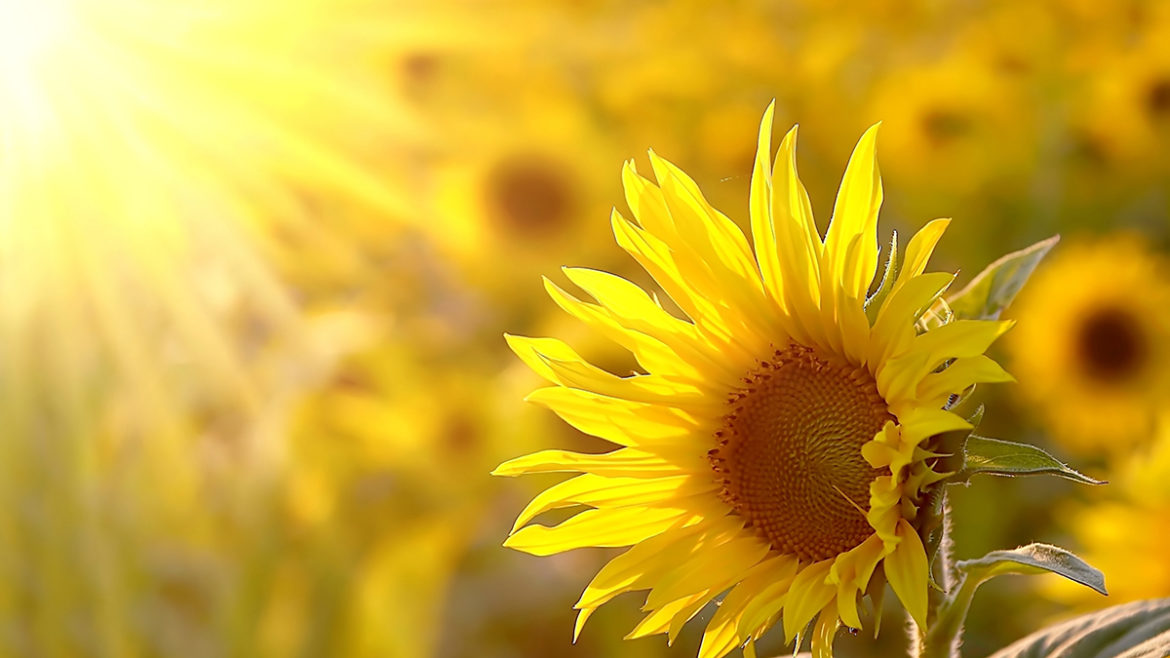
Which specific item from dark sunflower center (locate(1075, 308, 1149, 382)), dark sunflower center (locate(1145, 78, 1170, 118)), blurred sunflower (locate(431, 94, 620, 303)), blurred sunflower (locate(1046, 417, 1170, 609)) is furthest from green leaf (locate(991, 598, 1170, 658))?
dark sunflower center (locate(1145, 78, 1170, 118))

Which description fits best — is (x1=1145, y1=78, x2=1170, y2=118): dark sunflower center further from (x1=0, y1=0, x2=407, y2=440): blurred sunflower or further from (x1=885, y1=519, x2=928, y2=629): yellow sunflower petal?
(x1=885, y1=519, x2=928, y2=629): yellow sunflower petal

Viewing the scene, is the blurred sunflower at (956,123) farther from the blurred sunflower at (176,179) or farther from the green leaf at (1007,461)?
the green leaf at (1007,461)

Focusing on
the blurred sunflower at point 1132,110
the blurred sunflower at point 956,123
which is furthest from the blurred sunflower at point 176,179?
the blurred sunflower at point 1132,110

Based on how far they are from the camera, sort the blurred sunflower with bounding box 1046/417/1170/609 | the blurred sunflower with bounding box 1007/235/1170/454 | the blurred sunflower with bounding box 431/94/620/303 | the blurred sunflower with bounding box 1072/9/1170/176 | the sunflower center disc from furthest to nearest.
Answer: the blurred sunflower with bounding box 431/94/620/303 → the blurred sunflower with bounding box 1072/9/1170/176 → the blurred sunflower with bounding box 1007/235/1170/454 → the blurred sunflower with bounding box 1046/417/1170/609 → the sunflower center disc

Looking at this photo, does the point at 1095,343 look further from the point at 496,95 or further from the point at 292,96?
the point at 292,96

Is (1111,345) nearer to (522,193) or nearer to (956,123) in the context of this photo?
(956,123)

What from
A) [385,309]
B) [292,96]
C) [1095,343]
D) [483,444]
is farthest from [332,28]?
[1095,343]

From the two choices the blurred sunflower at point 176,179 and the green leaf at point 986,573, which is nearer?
the green leaf at point 986,573
